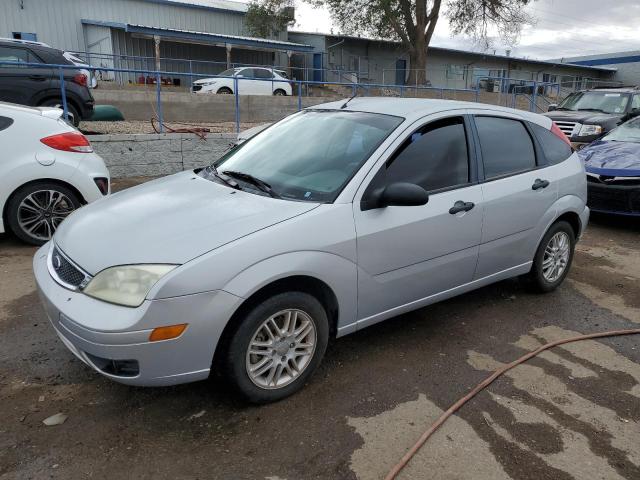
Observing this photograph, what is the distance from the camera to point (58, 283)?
2783 mm

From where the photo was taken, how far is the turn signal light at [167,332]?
245cm

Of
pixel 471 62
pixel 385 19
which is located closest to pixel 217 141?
pixel 385 19

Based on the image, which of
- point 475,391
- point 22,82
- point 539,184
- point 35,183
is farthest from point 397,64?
point 475,391

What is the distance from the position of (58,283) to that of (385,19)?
29386mm

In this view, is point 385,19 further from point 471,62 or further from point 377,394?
point 377,394

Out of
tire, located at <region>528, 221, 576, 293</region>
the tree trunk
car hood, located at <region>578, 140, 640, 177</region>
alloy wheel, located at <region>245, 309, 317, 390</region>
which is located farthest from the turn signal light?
the tree trunk

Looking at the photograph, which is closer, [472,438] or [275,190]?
[472,438]

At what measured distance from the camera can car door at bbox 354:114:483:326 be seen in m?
3.15

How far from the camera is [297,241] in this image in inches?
110

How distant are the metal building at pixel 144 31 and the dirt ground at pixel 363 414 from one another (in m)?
20.9

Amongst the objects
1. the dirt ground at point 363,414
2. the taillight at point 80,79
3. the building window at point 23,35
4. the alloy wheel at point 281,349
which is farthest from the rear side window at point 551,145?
the building window at point 23,35

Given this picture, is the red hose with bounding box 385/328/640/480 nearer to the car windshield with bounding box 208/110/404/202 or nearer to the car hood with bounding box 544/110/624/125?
the car windshield with bounding box 208/110/404/202

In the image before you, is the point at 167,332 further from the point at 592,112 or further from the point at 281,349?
the point at 592,112

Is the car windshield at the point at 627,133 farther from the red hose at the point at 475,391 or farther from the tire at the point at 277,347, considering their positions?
the tire at the point at 277,347
